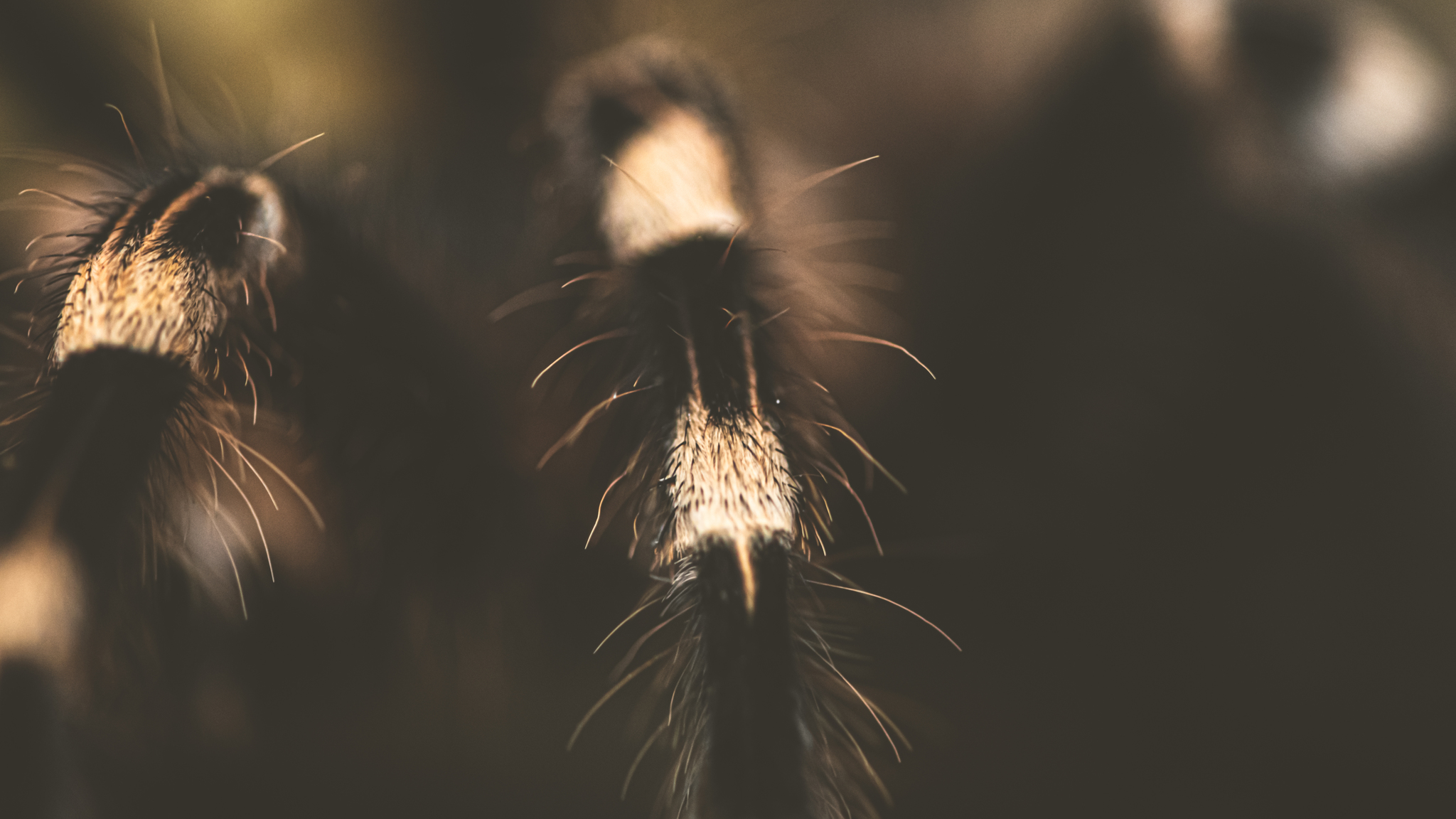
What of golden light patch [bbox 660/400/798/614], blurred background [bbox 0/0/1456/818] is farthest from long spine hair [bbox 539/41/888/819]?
blurred background [bbox 0/0/1456/818]

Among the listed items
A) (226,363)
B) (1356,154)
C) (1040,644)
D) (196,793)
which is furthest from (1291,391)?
(196,793)

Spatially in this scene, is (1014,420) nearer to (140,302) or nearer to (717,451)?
(717,451)

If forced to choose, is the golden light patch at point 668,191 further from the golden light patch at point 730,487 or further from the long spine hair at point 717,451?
the golden light patch at point 730,487

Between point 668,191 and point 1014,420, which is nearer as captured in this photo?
point 668,191

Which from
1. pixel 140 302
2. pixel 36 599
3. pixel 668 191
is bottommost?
pixel 36 599

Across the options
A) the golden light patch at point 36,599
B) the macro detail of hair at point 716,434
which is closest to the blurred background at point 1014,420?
the macro detail of hair at point 716,434

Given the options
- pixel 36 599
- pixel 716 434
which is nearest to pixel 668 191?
pixel 716 434

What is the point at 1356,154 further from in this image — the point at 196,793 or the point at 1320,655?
the point at 196,793

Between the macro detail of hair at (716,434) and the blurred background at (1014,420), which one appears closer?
the macro detail of hair at (716,434)
